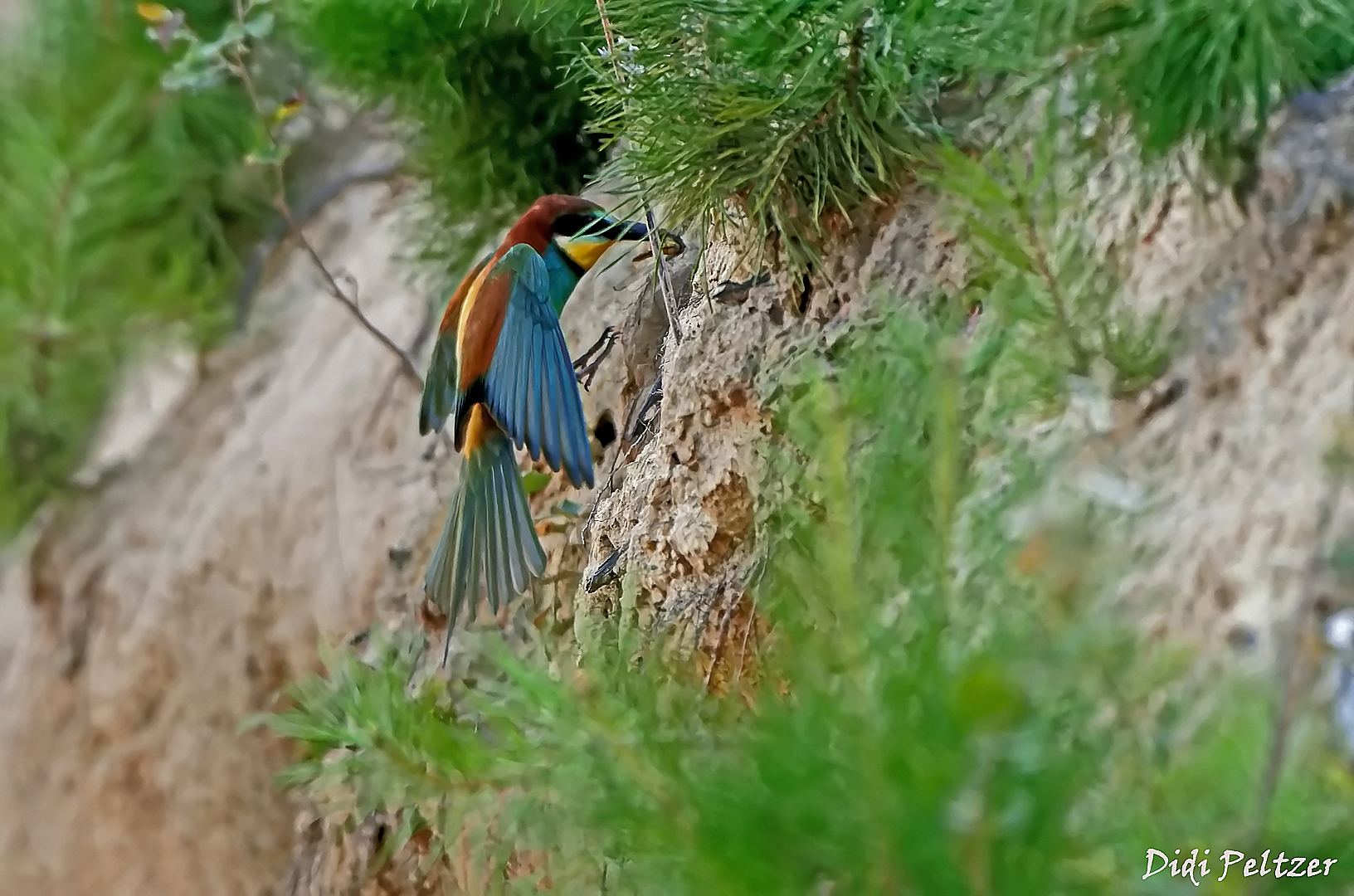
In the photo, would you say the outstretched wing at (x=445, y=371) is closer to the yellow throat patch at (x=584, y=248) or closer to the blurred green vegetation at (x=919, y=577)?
the yellow throat patch at (x=584, y=248)

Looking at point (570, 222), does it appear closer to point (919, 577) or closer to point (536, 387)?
point (536, 387)

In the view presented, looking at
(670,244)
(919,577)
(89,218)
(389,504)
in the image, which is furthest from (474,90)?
(919,577)

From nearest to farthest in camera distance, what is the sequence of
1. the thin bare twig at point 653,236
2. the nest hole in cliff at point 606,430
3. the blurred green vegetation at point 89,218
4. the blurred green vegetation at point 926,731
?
the blurred green vegetation at point 926,731 < the thin bare twig at point 653,236 < the nest hole in cliff at point 606,430 < the blurred green vegetation at point 89,218

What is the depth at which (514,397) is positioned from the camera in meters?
0.75

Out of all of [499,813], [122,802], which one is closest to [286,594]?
[122,802]

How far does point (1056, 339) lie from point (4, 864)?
5.47 ft

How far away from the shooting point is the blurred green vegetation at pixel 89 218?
148 centimetres

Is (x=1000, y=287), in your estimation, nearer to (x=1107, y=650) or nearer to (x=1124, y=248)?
(x=1124, y=248)

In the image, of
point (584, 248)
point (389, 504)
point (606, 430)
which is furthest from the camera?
point (389, 504)

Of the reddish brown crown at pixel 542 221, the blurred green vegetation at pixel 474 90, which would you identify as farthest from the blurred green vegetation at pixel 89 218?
the reddish brown crown at pixel 542 221

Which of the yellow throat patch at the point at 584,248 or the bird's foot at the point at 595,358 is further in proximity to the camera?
the bird's foot at the point at 595,358

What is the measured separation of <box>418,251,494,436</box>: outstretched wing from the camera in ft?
2.84

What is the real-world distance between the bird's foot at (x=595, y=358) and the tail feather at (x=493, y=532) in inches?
6.9

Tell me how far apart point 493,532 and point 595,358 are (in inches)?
10.6
